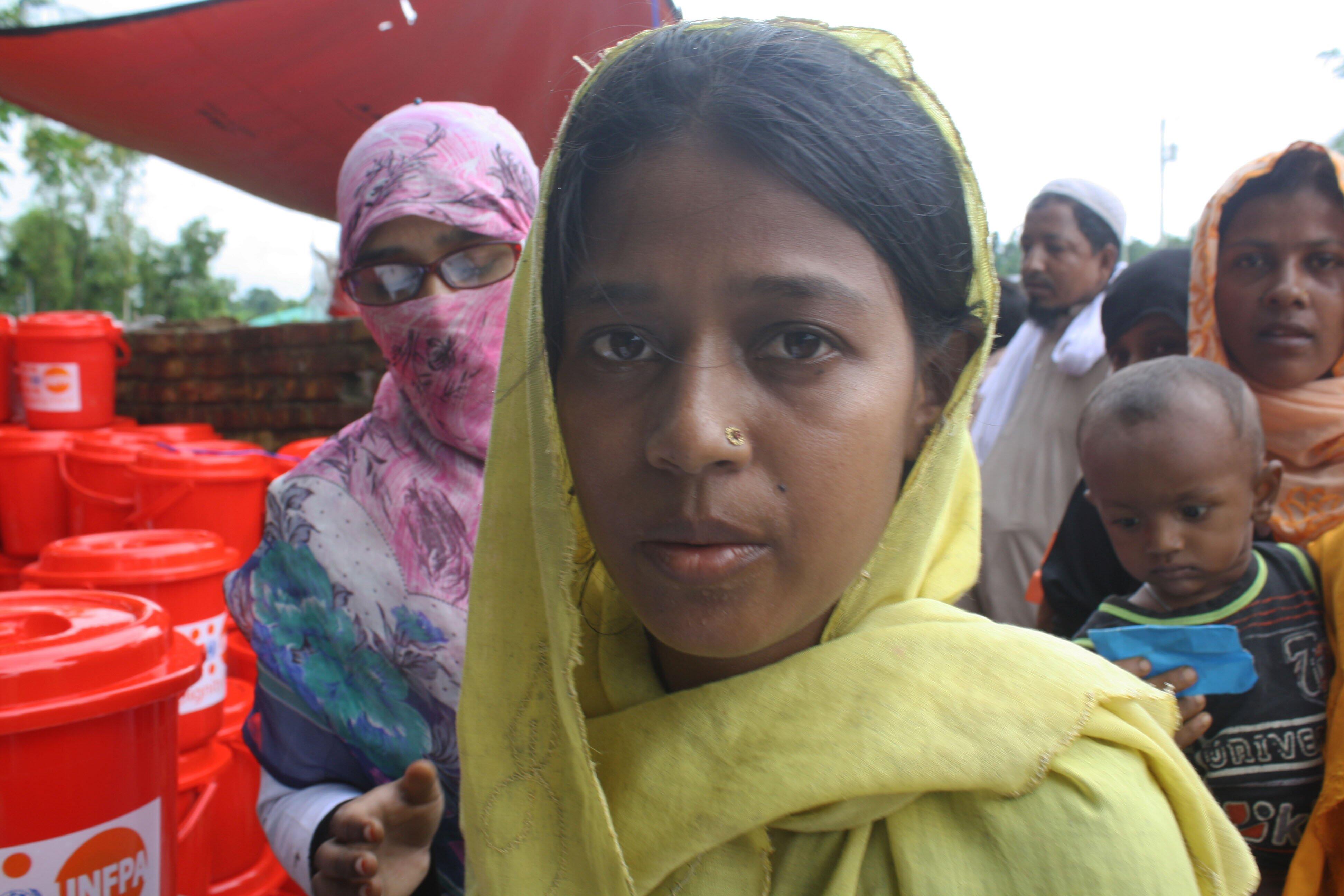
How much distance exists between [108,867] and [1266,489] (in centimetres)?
216

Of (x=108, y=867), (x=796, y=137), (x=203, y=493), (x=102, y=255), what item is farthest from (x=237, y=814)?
(x=102, y=255)

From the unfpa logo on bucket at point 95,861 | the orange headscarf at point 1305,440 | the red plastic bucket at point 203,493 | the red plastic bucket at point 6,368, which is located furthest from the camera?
the red plastic bucket at point 6,368

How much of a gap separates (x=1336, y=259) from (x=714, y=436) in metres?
1.77

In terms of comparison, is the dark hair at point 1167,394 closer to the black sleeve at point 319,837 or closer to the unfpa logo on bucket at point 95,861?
the black sleeve at point 319,837

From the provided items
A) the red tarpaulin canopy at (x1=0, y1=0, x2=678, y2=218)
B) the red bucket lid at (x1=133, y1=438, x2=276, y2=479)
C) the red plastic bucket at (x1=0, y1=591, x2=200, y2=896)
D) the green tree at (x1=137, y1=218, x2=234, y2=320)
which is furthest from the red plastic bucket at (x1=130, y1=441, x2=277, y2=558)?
the green tree at (x1=137, y1=218, x2=234, y2=320)

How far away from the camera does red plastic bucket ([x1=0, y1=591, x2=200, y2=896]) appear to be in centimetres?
124

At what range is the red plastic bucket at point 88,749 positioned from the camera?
1237 mm

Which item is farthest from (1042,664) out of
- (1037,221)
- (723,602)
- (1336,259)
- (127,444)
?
(127,444)

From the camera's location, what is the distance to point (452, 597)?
1489mm

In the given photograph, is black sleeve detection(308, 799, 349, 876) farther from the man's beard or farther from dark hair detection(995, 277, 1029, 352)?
dark hair detection(995, 277, 1029, 352)

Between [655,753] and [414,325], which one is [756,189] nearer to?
[655,753]

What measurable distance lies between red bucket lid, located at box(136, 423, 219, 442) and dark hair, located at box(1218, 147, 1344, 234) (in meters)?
4.54

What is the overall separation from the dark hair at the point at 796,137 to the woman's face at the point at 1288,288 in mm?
1303

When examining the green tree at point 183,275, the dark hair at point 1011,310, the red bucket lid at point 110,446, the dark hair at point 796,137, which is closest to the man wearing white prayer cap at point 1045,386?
the dark hair at point 1011,310
